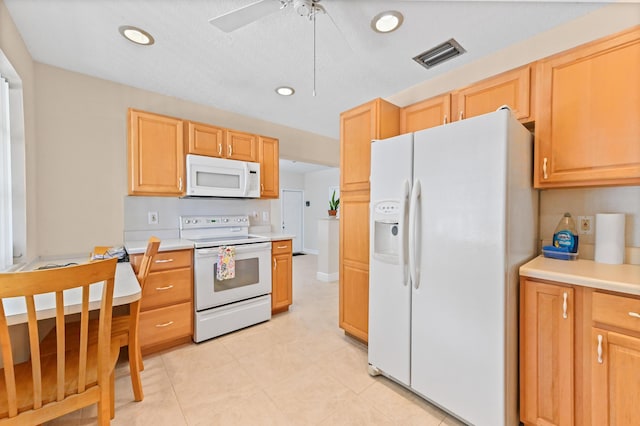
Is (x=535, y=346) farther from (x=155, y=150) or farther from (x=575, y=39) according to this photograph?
(x=155, y=150)

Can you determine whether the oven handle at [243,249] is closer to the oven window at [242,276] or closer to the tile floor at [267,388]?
the oven window at [242,276]

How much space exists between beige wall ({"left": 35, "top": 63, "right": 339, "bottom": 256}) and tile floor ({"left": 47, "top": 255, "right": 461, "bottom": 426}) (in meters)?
1.25

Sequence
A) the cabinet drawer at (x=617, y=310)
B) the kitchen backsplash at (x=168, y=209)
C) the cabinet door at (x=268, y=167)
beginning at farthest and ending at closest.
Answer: the cabinet door at (x=268, y=167) < the kitchen backsplash at (x=168, y=209) < the cabinet drawer at (x=617, y=310)

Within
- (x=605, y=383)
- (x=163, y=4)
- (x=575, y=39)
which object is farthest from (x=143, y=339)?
(x=575, y=39)

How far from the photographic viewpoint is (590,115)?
1.50m

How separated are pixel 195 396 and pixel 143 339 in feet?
2.57

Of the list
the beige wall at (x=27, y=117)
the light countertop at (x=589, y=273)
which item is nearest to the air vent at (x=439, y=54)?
the light countertop at (x=589, y=273)

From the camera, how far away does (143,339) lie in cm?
220

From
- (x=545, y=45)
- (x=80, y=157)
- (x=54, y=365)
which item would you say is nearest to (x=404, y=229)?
(x=545, y=45)

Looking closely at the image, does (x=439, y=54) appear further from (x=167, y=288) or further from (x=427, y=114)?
(x=167, y=288)

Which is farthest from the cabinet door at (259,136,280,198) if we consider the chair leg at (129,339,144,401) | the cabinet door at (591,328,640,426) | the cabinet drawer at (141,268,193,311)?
the cabinet door at (591,328,640,426)

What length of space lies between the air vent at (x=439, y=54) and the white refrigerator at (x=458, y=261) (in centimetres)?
83

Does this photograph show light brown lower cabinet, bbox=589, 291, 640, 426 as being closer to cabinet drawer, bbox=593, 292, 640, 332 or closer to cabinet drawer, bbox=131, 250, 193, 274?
cabinet drawer, bbox=593, 292, 640, 332

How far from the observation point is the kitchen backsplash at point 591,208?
156cm
